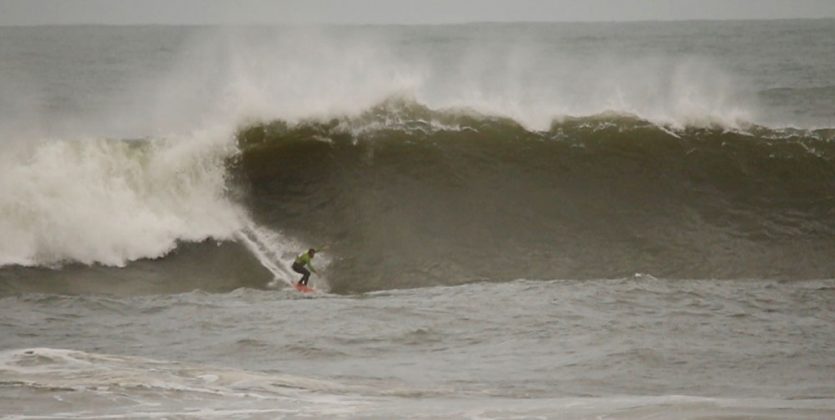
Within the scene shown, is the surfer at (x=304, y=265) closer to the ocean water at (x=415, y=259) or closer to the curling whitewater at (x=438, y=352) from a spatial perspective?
the ocean water at (x=415, y=259)

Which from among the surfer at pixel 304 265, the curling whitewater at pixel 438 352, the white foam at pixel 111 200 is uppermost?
the white foam at pixel 111 200

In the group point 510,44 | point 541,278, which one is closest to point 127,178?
point 541,278

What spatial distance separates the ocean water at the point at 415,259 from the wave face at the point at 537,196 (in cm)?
4

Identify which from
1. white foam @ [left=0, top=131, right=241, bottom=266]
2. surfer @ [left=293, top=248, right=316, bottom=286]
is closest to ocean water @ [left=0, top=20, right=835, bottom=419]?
white foam @ [left=0, top=131, right=241, bottom=266]

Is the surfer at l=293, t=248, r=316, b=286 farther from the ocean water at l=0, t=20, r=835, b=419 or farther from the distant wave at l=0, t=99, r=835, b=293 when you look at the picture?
the distant wave at l=0, t=99, r=835, b=293

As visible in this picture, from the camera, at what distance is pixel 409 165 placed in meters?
18.7

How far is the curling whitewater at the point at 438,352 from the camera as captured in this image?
8.70m

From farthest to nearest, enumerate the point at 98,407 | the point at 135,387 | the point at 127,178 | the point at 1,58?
the point at 1,58 → the point at 127,178 → the point at 135,387 → the point at 98,407

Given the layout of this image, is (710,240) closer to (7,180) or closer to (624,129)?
(624,129)

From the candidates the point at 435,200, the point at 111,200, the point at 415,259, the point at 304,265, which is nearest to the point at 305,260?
the point at 304,265

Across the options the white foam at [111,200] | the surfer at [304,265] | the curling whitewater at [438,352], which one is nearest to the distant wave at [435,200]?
the white foam at [111,200]

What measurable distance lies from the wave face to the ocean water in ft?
0.13

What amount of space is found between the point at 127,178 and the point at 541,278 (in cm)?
636

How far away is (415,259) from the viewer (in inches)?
Result: 640
